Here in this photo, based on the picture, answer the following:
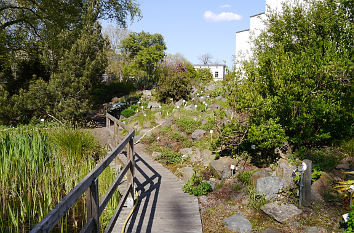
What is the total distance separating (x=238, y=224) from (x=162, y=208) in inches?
51.8

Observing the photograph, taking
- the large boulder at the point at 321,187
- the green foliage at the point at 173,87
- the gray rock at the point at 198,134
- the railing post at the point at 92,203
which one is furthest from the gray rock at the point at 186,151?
the green foliage at the point at 173,87

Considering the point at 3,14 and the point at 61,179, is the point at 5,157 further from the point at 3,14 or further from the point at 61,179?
the point at 3,14

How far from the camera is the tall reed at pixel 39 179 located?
4.33 m

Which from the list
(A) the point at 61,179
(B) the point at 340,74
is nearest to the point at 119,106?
(A) the point at 61,179

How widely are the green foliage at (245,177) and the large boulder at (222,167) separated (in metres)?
0.38

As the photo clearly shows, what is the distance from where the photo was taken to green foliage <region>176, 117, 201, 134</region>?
990 centimetres

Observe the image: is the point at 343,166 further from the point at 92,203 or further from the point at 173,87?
the point at 173,87

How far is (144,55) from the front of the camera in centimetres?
2753

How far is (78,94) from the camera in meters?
12.8

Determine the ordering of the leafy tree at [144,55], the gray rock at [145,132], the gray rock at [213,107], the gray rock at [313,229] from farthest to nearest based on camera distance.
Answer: the leafy tree at [144,55] < the gray rock at [213,107] < the gray rock at [145,132] < the gray rock at [313,229]

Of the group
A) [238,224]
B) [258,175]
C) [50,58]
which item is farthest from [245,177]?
[50,58]

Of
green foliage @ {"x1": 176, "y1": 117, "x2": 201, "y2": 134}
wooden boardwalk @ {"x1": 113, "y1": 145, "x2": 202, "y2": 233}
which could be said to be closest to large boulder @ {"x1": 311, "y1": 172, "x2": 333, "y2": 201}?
wooden boardwalk @ {"x1": 113, "y1": 145, "x2": 202, "y2": 233}

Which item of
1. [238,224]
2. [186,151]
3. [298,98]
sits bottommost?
[238,224]

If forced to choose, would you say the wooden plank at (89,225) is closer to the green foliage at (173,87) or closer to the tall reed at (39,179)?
the tall reed at (39,179)
